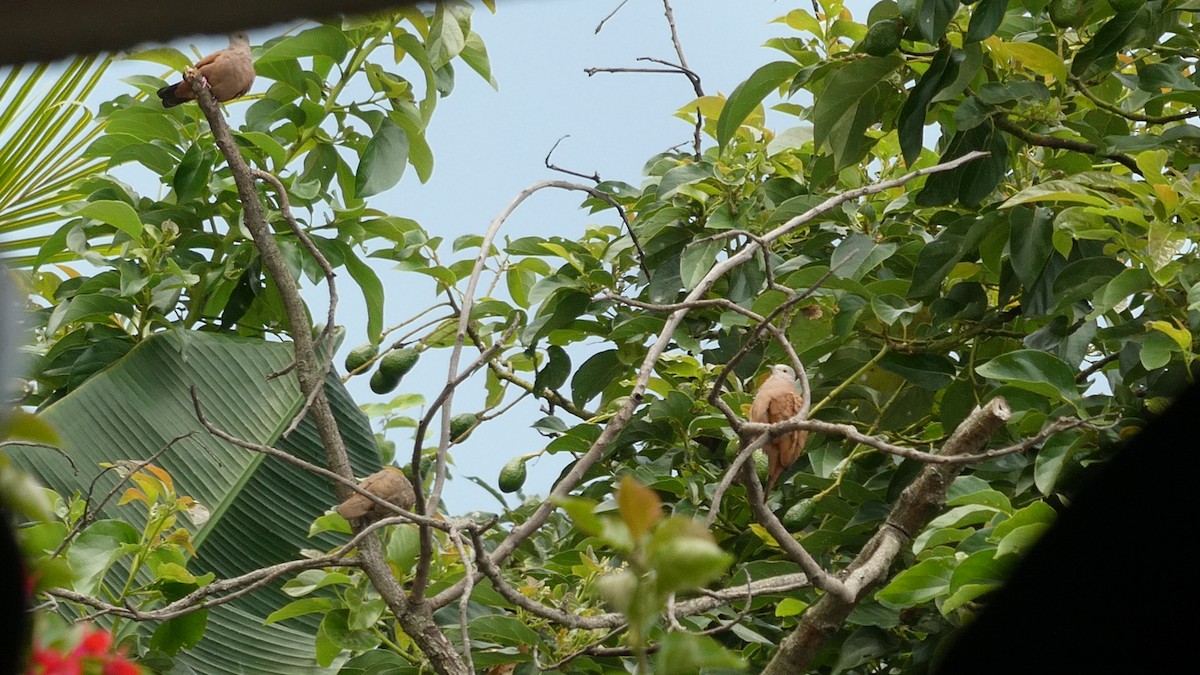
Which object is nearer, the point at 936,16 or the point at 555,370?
the point at 936,16

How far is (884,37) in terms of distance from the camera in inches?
58.1

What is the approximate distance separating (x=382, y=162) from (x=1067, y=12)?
1082 millimetres

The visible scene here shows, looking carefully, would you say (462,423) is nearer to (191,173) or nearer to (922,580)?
(191,173)

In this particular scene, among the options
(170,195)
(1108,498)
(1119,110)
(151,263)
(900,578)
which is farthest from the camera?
(170,195)

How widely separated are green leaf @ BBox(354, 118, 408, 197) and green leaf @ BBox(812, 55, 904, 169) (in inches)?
28.0

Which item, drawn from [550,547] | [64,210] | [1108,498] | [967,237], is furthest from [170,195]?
[1108,498]

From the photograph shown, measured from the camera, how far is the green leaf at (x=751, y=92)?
1.62 meters

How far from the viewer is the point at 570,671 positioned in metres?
1.46

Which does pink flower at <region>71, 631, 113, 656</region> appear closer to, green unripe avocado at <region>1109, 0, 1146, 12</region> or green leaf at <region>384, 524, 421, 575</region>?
green leaf at <region>384, 524, 421, 575</region>

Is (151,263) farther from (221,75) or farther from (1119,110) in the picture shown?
(1119,110)

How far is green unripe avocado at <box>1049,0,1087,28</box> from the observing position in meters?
1.52

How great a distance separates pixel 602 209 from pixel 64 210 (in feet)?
3.10

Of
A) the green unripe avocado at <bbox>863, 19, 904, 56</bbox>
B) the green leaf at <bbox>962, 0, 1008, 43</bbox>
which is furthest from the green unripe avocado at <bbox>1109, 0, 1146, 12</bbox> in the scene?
the green unripe avocado at <bbox>863, 19, 904, 56</bbox>

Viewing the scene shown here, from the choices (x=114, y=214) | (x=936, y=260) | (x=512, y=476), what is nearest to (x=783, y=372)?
(x=936, y=260)
